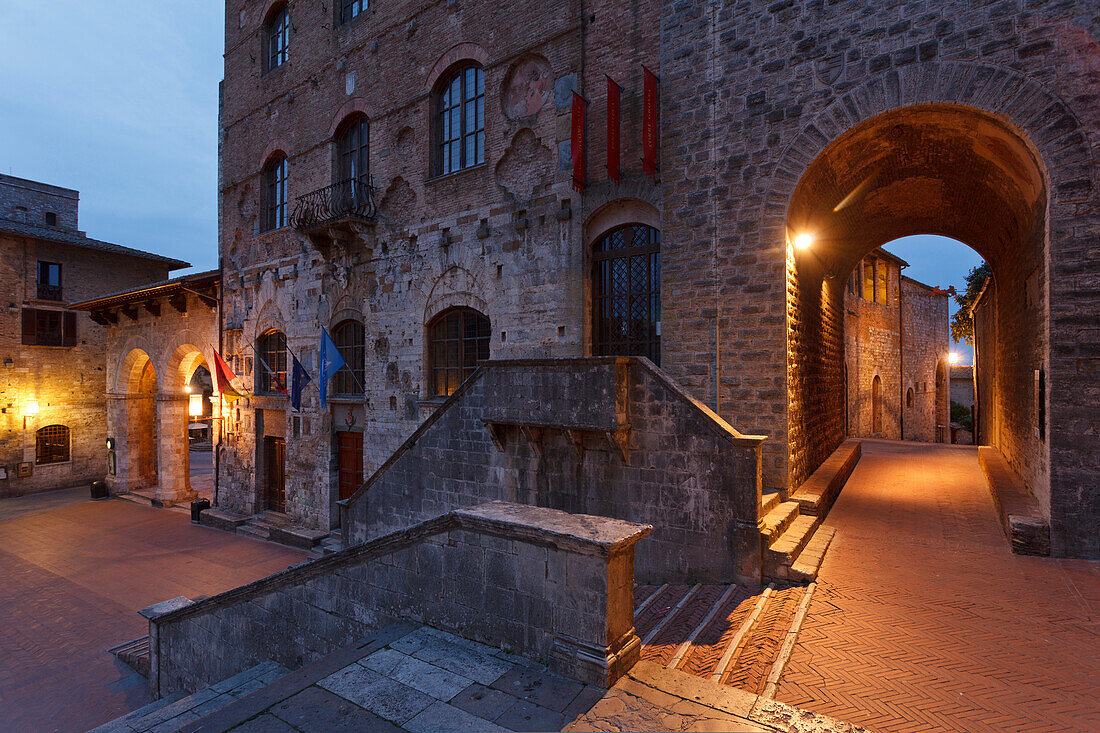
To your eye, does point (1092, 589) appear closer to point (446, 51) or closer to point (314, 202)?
point (446, 51)

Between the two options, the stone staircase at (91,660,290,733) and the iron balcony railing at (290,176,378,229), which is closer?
the stone staircase at (91,660,290,733)

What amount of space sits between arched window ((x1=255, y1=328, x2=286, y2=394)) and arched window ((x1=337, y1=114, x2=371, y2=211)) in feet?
15.6

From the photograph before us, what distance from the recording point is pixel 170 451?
19219 mm

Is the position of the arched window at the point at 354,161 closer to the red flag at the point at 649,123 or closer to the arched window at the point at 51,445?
the red flag at the point at 649,123

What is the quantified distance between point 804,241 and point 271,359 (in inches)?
584

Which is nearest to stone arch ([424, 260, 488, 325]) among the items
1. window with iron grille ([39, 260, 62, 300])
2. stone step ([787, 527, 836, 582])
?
stone step ([787, 527, 836, 582])

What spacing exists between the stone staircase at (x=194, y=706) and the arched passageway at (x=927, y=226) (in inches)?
303

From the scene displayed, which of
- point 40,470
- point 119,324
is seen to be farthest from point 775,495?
point 40,470

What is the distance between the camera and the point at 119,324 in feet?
70.4

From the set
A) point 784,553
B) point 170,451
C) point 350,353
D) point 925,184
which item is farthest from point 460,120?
point 170,451

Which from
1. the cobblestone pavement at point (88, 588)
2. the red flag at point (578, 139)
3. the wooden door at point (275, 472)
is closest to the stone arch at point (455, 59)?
the red flag at point (578, 139)

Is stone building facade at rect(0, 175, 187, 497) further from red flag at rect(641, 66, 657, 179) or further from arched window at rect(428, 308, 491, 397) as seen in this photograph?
red flag at rect(641, 66, 657, 179)

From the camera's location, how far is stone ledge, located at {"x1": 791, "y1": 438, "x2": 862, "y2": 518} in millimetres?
7824

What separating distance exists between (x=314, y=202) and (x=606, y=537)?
1431cm
